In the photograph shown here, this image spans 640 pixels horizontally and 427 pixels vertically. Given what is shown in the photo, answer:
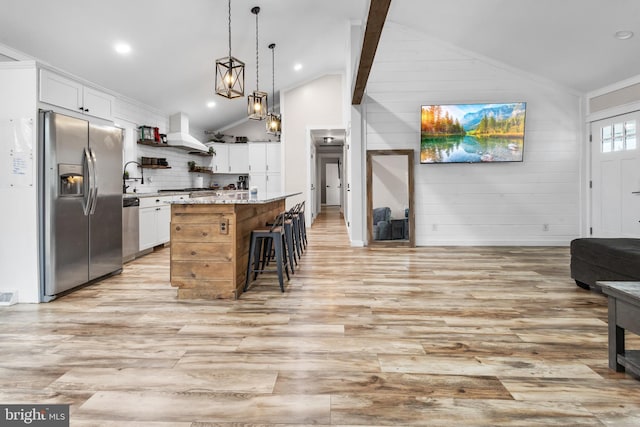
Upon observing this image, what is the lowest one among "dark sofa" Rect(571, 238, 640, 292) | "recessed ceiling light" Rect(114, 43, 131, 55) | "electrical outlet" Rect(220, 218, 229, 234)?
"dark sofa" Rect(571, 238, 640, 292)

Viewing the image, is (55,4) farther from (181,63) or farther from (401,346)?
(401,346)

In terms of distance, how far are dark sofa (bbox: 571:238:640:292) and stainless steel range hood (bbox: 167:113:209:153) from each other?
6.47 meters

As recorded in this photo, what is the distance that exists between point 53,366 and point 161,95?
18.5ft

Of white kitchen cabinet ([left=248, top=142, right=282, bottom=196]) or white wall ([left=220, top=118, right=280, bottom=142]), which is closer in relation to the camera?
white kitchen cabinet ([left=248, top=142, right=282, bottom=196])

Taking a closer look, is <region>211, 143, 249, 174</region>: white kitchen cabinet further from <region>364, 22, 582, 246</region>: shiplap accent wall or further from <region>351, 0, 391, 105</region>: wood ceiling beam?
<region>351, 0, 391, 105</region>: wood ceiling beam

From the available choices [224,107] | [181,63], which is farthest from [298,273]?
[224,107]

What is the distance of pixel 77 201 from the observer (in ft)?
11.8

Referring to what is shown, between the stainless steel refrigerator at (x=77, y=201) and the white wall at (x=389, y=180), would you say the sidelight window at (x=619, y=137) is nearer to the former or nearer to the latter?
the white wall at (x=389, y=180)

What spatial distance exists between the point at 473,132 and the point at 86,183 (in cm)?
550

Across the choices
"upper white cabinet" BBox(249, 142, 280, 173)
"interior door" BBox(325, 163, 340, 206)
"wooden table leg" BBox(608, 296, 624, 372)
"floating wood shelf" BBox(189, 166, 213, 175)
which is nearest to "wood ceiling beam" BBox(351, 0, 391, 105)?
Answer: "wooden table leg" BBox(608, 296, 624, 372)

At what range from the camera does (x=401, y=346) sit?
2.39m

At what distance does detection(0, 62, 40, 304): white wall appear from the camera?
3252mm
